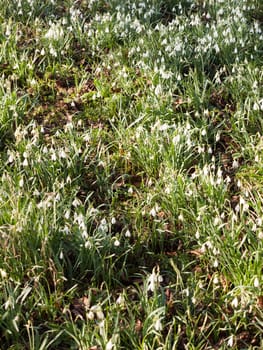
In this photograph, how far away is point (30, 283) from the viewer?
2947 millimetres

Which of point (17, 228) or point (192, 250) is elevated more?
point (17, 228)

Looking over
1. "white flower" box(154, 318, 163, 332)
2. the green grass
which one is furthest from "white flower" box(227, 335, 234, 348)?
"white flower" box(154, 318, 163, 332)

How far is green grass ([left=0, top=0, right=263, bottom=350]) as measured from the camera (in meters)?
2.76

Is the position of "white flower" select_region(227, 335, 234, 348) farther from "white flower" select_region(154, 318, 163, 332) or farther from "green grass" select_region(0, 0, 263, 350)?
"white flower" select_region(154, 318, 163, 332)

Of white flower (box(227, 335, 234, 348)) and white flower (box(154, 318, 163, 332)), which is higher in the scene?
white flower (box(154, 318, 163, 332))

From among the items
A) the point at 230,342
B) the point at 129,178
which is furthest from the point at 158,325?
the point at 129,178

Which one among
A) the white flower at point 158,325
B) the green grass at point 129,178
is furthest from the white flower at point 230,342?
the white flower at point 158,325

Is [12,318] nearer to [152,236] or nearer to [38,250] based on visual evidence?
[38,250]

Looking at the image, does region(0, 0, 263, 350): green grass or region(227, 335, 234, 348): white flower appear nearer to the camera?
region(227, 335, 234, 348): white flower

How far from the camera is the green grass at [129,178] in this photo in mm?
2758

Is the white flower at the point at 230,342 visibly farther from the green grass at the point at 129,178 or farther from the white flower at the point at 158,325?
the white flower at the point at 158,325

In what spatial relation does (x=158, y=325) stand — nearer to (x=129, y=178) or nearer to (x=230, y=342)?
(x=230, y=342)

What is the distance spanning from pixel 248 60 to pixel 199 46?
0.48 metres

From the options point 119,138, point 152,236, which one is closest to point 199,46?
point 119,138
